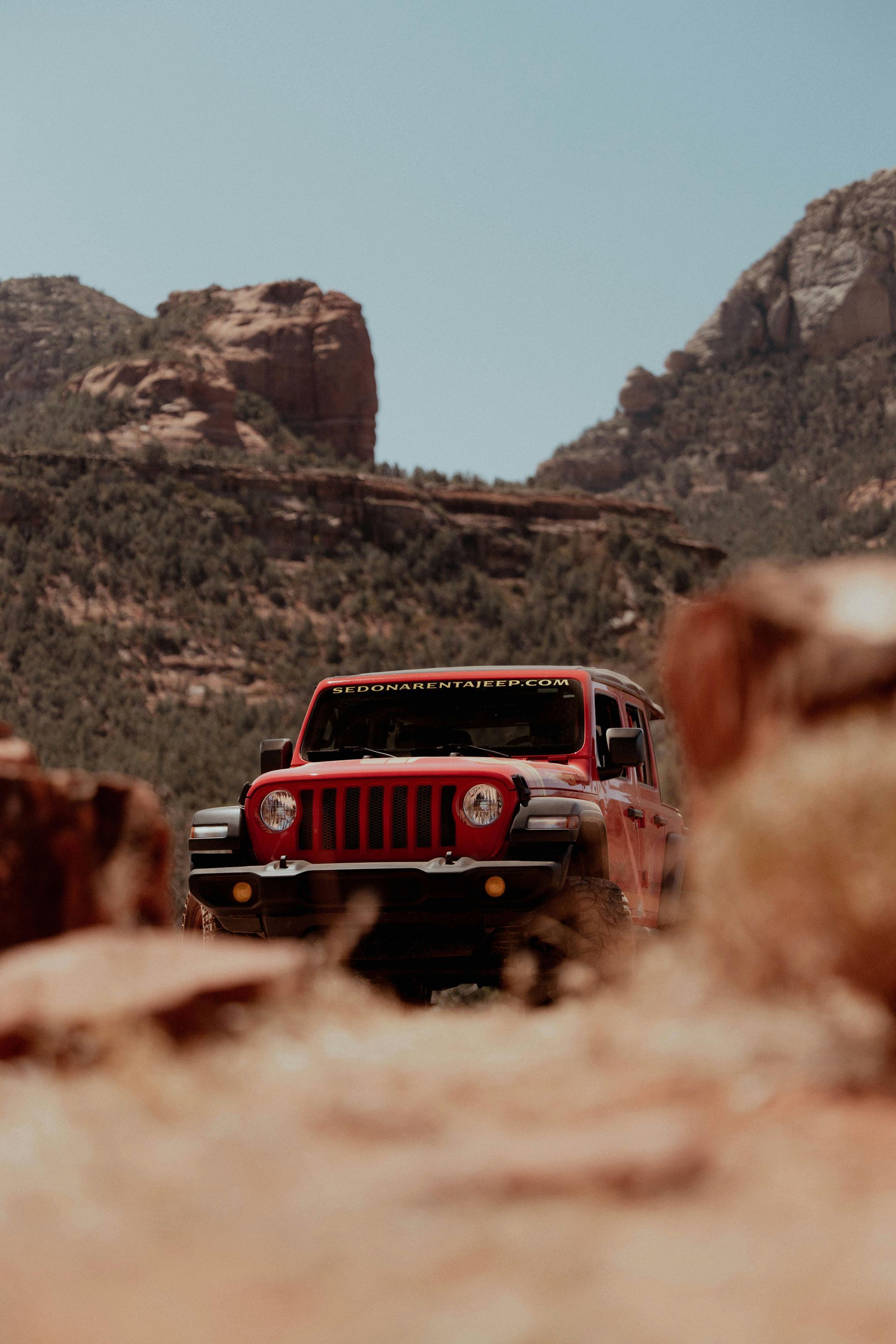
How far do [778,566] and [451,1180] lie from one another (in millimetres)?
2255

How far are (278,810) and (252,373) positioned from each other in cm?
5687

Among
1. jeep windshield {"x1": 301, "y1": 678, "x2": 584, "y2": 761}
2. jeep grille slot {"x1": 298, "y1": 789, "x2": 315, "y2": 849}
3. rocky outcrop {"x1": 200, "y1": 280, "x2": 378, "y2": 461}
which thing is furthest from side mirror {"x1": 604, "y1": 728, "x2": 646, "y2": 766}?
rocky outcrop {"x1": 200, "y1": 280, "x2": 378, "y2": 461}

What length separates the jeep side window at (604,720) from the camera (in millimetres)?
8352

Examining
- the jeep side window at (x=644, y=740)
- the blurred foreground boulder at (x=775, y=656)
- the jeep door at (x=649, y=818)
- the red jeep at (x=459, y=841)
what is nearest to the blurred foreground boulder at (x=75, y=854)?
the blurred foreground boulder at (x=775, y=656)

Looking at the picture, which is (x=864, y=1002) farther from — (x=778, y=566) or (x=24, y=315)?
(x=24, y=315)

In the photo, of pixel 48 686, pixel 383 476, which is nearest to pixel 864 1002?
pixel 48 686

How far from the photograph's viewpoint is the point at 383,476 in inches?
2117

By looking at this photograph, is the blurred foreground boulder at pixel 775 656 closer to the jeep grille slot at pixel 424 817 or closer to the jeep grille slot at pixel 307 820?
the jeep grille slot at pixel 424 817

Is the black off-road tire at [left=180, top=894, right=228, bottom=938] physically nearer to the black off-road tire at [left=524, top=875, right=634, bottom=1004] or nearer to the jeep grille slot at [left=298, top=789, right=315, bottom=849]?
the jeep grille slot at [left=298, top=789, right=315, bottom=849]

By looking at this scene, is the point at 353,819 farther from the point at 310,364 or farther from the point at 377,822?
the point at 310,364

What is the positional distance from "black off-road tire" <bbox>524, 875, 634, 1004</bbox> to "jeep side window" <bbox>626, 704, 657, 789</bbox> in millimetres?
2472

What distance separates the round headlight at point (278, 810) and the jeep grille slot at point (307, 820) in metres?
0.05

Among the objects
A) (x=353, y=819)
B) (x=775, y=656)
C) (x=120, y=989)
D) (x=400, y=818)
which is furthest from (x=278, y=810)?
(x=775, y=656)

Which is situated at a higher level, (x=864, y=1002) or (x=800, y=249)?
(x=800, y=249)
